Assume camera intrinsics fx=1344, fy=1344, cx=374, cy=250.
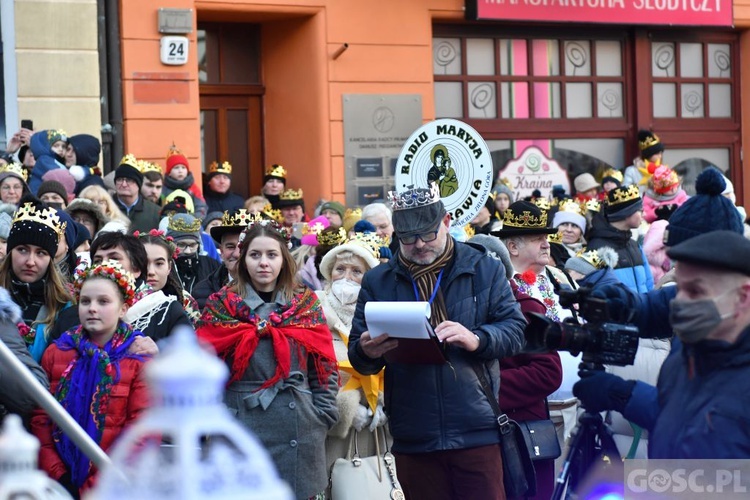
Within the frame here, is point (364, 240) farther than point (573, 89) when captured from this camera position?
No

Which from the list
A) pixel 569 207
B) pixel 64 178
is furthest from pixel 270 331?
pixel 569 207

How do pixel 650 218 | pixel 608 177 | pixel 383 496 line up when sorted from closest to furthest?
pixel 383 496 < pixel 650 218 < pixel 608 177

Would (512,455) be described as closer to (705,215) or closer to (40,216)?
(705,215)

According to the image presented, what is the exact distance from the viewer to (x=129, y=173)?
36.0ft

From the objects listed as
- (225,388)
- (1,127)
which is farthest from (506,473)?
(1,127)

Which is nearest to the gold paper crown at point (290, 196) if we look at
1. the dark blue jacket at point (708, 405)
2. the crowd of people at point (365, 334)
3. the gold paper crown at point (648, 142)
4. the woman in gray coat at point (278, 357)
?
the crowd of people at point (365, 334)

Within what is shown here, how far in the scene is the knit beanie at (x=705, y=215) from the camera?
14.2 feet

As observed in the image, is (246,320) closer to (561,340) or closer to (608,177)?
(561,340)

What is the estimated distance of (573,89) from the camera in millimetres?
17250

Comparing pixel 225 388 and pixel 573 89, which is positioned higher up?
pixel 573 89

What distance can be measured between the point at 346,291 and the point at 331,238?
1565 mm

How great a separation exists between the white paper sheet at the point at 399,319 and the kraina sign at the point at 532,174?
1159cm

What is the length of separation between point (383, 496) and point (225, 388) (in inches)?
47.8

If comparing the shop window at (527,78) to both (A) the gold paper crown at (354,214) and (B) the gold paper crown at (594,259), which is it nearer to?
(A) the gold paper crown at (354,214)
